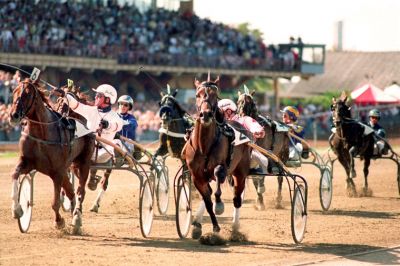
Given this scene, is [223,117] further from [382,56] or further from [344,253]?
[382,56]

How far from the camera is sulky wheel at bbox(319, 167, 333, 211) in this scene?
51.9 feet

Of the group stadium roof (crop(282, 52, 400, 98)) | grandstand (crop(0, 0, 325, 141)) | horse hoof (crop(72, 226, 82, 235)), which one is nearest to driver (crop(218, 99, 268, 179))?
horse hoof (crop(72, 226, 82, 235))

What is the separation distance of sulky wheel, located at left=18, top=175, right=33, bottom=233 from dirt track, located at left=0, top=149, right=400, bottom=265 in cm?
13

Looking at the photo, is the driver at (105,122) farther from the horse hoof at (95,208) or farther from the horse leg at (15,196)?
the horse leg at (15,196)

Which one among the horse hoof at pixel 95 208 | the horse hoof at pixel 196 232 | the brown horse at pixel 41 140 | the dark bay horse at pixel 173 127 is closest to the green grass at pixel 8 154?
the dark bay horse at pixel 173 127

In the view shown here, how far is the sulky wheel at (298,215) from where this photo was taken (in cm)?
1176

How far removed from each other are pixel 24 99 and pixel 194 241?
8.07ft

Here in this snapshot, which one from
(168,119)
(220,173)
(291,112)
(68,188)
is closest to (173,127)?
(168,119)

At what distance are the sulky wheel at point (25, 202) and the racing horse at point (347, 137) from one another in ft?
24.1

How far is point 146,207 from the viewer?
12.2 meters

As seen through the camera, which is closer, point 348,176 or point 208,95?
point 208,95

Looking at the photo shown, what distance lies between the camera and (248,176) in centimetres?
1271

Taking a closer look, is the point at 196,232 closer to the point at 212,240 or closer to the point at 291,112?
the point at 212,240

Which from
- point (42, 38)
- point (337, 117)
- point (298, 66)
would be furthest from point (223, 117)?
point (298, 66)
